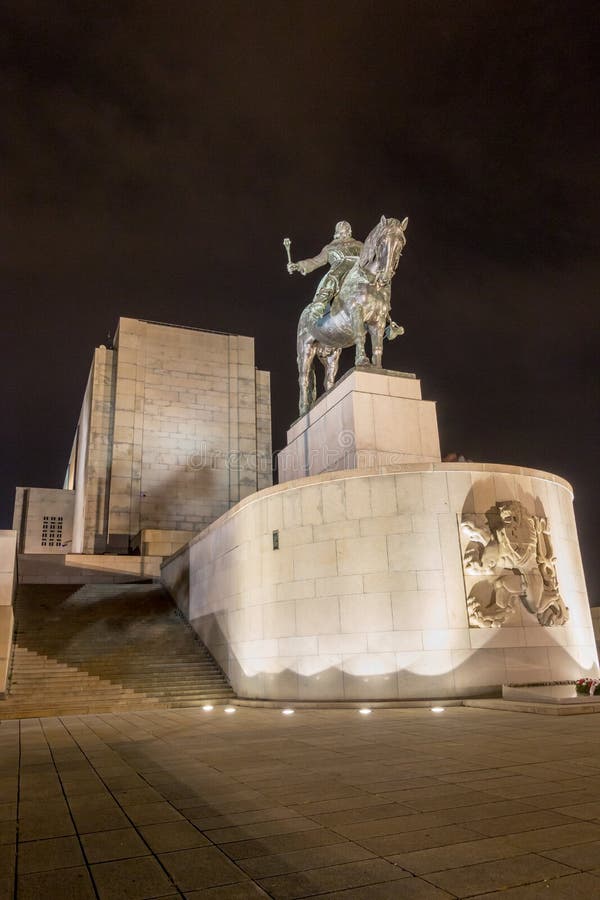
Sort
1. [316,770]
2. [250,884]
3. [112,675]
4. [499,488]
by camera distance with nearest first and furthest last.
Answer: [250,884], [316,770], [499,488], [112,675]

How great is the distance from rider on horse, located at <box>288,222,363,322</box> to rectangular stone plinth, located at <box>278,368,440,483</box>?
311 centimetres

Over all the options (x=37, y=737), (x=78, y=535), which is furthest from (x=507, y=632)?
(x=78, y=535)

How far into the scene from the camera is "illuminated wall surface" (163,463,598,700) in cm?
1370

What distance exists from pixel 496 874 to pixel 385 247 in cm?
1636

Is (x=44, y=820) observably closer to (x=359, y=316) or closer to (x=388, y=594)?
(x=388, y=594)

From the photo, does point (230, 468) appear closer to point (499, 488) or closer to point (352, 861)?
point (499, 488)

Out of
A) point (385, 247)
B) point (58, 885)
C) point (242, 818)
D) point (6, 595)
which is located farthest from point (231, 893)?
point (385, 247)

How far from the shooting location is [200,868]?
4.16 meters

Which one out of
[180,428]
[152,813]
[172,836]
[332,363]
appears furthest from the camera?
[180,428]

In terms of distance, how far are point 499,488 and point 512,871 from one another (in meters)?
11.5

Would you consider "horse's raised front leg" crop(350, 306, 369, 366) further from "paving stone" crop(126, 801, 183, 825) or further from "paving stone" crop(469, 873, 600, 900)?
"paving stone" crop(469, 873, 600, 900)

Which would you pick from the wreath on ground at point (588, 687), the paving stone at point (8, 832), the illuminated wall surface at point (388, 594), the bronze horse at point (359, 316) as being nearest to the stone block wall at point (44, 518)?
the bronze horse at point (359, 316)

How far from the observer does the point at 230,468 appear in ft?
131

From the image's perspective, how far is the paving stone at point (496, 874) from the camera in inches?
147
